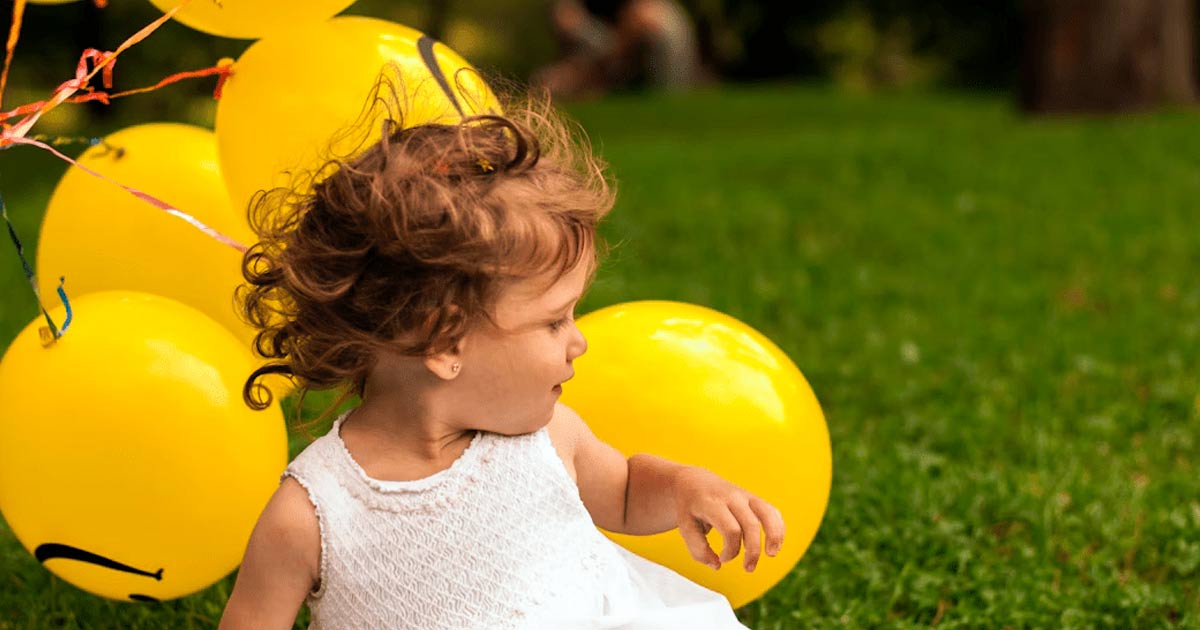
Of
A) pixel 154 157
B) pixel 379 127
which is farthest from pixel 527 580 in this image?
pixel 154 157

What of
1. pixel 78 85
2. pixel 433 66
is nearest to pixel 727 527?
pixel 433 66

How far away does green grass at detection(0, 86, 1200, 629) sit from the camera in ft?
8.95

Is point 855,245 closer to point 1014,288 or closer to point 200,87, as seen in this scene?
point 1014,288

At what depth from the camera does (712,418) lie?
2.25 meters

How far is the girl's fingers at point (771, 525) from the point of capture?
1768mm

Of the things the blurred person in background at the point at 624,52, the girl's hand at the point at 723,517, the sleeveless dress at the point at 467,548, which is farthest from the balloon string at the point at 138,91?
the blurred person in background at the point at 624,52

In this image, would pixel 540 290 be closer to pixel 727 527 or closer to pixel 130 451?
pixel 727 527

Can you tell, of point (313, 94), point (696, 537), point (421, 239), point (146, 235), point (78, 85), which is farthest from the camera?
point (146, 235)

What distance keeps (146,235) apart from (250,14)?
615mm

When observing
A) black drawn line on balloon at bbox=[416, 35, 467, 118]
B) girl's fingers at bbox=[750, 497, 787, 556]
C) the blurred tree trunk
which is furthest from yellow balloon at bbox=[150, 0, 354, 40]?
the blurred tree trunk

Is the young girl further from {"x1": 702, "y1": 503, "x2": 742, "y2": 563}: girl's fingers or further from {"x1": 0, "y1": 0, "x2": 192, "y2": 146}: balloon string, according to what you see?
{"x1": 0, "y1": 0, "x2": 192, "y2": 146}: balloon string

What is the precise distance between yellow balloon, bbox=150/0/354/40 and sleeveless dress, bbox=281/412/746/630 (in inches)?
30.7

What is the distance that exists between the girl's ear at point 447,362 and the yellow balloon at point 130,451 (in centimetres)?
62

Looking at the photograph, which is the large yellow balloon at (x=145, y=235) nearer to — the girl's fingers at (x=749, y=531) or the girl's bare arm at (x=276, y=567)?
the girl's bare arm at (x=276, y=567)
